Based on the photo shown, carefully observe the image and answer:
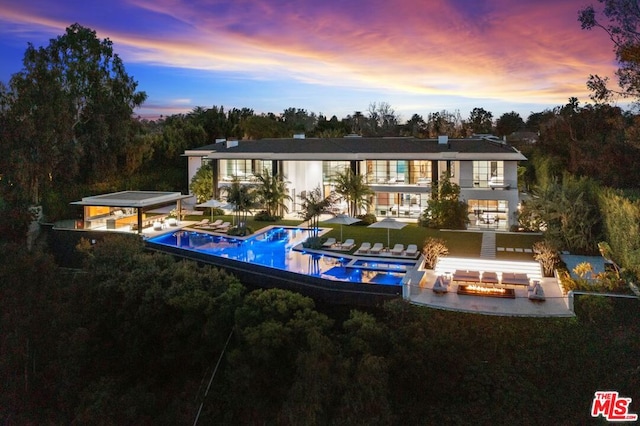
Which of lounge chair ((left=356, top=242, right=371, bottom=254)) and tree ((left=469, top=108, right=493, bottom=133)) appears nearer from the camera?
lounge chair ((left=356, top=242, right=371, bottom=254))

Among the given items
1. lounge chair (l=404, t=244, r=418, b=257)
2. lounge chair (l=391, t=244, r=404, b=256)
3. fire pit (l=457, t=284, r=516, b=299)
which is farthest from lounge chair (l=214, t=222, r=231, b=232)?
fire pit (l=457, t=284, r=516, b=299)

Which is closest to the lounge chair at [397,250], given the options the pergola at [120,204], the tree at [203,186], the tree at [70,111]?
the pergola at [120,204]

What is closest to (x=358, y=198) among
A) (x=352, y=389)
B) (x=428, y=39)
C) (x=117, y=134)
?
(x=428, y=39)

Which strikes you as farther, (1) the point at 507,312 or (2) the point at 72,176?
(2) the point at 72,176

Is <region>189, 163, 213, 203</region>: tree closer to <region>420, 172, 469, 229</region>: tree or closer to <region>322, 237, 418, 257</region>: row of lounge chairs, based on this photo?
<region>322, 237, 418, 257</region>: row of lounge chairs

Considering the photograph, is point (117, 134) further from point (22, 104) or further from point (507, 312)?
point (507, 312)

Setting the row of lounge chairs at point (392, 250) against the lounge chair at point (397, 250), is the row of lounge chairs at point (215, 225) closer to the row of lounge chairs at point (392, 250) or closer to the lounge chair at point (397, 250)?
the row of lounge chairs at point (392, 250)
